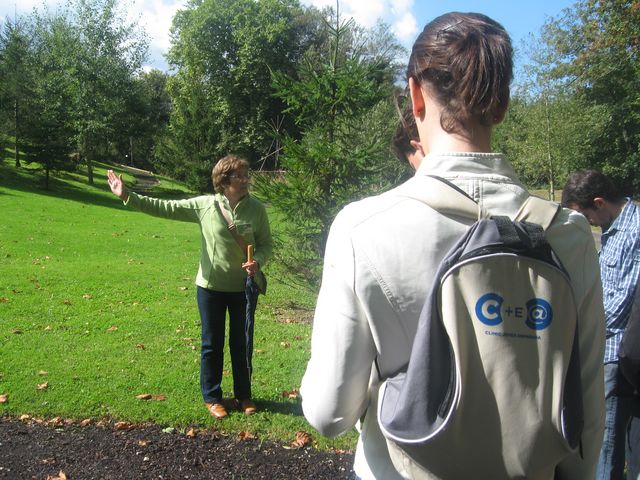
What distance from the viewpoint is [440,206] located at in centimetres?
133

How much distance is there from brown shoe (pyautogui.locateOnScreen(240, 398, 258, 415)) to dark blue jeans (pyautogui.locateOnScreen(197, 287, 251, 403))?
1.7 inches

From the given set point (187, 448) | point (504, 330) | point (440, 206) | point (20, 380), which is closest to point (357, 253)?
point (440, 206)

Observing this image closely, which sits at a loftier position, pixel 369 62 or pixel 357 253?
pixel 369 62

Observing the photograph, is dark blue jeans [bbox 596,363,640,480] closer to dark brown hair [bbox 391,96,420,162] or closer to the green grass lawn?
the green grass lawn

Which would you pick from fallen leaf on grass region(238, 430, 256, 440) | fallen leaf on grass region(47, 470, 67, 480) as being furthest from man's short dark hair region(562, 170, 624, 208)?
fallen leaf on grass region(47, 470, 67, 480)

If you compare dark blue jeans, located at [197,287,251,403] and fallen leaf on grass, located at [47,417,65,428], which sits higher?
dark blue jeans, located at [197,287,251,403]

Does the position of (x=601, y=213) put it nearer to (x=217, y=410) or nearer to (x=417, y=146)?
(x=417, y=146)

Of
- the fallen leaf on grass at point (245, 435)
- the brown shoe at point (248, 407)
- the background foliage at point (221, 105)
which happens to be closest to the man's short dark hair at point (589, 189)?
the fallen leaf on grass at point (245, 435)

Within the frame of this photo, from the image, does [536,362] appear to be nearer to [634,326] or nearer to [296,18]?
[634,326]

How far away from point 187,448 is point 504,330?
3916 millimetres

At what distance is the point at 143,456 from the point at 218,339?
1.16m

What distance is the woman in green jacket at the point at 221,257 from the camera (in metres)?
5.14

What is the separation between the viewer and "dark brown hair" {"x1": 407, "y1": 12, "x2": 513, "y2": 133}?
4.58ft

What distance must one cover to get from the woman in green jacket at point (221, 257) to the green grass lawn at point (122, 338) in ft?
1.60
